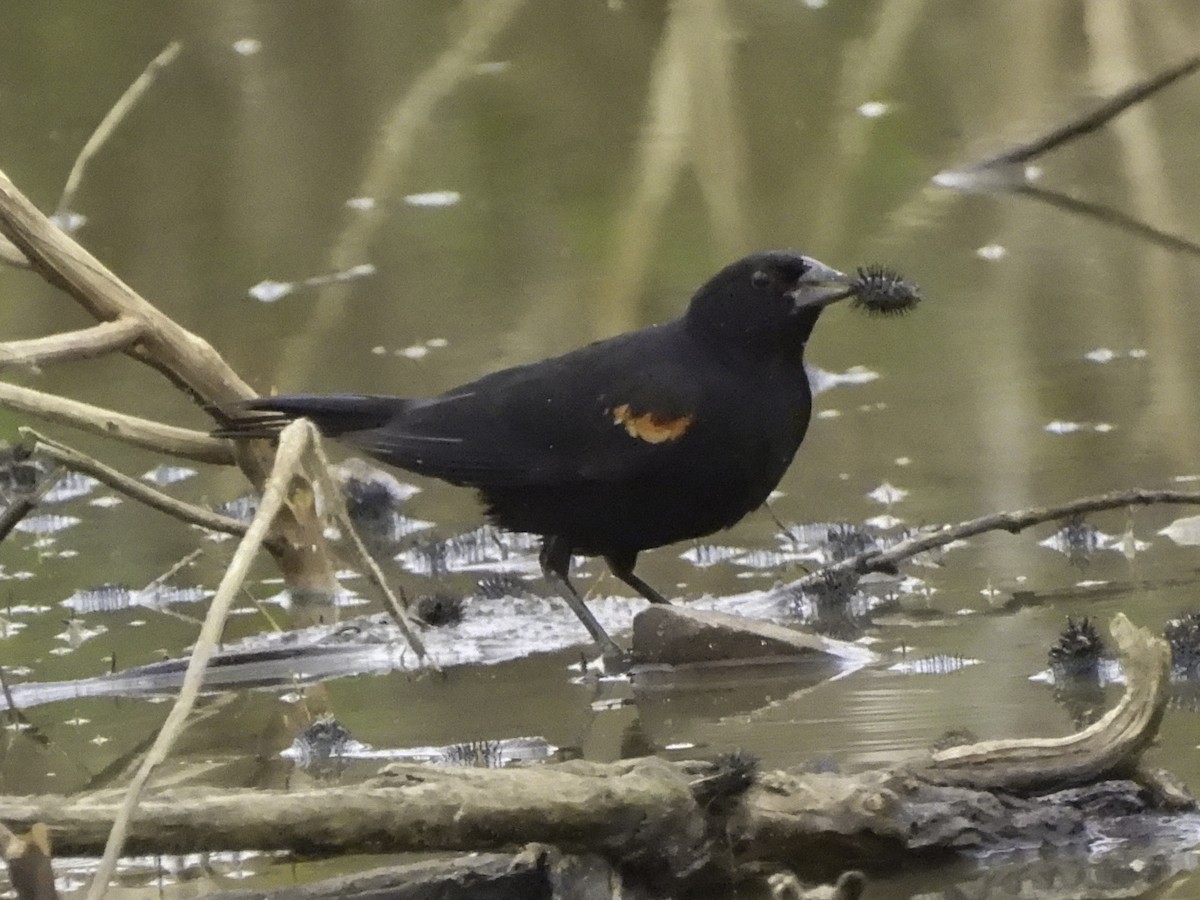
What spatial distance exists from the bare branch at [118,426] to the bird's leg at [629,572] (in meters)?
0.81

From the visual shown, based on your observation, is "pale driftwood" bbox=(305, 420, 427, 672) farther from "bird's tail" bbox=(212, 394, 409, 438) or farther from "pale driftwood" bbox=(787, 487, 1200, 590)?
"pale driftwood" bbox=(787, 487, 1200, 590)

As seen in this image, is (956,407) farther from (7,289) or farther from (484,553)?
(7,289)

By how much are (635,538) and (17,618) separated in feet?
3.93

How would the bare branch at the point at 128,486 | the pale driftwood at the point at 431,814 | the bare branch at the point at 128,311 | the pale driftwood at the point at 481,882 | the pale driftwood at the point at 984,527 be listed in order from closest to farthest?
the pale driftwood at the point at 431,814
the pale driftwood at the point at 481,882
the bare branch at the point at 128,486
the pale driftwood at the point at 984,527
the bare branch at the point at 128,311

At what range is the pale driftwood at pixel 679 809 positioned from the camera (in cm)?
219

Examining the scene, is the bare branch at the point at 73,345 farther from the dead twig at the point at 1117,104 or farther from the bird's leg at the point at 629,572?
the dead twig at the point at 1117,104

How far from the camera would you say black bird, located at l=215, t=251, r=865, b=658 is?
3.72 metres

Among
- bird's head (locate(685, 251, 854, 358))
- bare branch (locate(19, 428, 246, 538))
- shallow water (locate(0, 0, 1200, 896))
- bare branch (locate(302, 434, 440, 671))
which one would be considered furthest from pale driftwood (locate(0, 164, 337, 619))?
bird's head (locate(685, 251, 854, 358))

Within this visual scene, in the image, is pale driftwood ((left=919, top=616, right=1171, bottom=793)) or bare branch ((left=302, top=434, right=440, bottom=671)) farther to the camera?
bare branch ((left=302, top=434, right=440, bottom=671))

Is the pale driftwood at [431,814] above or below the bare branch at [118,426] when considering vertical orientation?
below

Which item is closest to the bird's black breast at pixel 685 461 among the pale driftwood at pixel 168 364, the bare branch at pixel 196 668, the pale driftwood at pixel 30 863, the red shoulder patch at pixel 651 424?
the red shoulder patch at pixel 651 424

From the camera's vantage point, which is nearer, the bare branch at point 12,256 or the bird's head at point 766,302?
the bird's head at point 766,302

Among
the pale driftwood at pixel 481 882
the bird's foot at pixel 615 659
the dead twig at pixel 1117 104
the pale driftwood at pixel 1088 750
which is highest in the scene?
the dead twig at pixel 1117 104

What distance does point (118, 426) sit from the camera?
4020 mm
